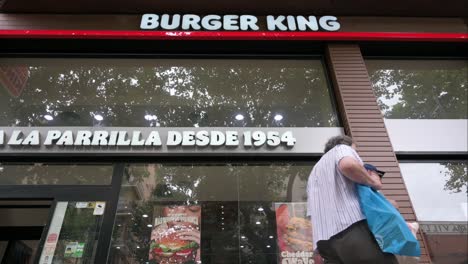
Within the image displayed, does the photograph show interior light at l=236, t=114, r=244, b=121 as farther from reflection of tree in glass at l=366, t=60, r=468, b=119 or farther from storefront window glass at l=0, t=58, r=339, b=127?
reflection of tree in glass at l=366, t=60, r=468, b=119

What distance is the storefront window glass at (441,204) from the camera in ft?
15.6

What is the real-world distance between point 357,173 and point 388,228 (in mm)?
376

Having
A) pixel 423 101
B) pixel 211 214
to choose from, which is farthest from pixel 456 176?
pixel 211 214

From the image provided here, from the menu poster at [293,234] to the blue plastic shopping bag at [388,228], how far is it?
7.90 feet

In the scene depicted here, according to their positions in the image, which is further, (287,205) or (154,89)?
(154,89)

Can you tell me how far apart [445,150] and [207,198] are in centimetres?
346

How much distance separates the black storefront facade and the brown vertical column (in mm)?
19

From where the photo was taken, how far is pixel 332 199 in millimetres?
2484

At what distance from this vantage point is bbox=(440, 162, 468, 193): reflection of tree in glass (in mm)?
5270

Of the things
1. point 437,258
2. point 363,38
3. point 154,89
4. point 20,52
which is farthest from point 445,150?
point 20,52

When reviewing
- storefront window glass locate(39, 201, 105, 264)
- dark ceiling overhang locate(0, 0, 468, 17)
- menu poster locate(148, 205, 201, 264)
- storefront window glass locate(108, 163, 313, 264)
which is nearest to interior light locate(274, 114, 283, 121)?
storefront window glass locate(108, 163, 313, 264)

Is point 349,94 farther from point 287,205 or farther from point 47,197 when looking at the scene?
point 47,197

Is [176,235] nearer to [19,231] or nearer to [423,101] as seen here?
[19,231]

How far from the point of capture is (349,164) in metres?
2.39
